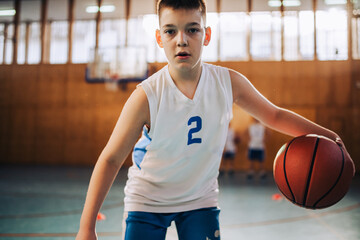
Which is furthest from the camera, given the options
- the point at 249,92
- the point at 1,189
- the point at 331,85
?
the point at 331,85

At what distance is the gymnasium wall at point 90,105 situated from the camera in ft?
29.3

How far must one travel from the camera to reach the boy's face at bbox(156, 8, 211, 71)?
114 cm

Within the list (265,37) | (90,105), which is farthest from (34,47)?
(265,37)

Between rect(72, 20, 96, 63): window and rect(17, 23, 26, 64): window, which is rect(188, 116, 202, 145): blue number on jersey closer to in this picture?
Result: rect(72, 20, 96, 63): window

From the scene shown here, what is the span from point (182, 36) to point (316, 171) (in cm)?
81

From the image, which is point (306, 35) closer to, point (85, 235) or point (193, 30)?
point (193, 30)

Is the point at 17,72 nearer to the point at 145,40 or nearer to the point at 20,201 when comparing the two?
the point at 145,40

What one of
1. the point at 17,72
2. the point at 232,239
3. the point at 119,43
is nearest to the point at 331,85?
the point at 119,43

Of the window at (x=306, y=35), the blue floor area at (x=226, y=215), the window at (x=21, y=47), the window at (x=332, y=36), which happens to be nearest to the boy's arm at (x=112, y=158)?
the blue floor area at (x=226, y=215)

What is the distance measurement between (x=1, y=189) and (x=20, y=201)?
124 centimetres

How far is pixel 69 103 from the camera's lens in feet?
32.7

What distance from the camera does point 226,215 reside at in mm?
3723

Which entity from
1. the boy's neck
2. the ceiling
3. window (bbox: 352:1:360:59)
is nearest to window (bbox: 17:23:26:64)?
the ceiling

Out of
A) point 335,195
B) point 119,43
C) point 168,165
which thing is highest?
point 119,43
